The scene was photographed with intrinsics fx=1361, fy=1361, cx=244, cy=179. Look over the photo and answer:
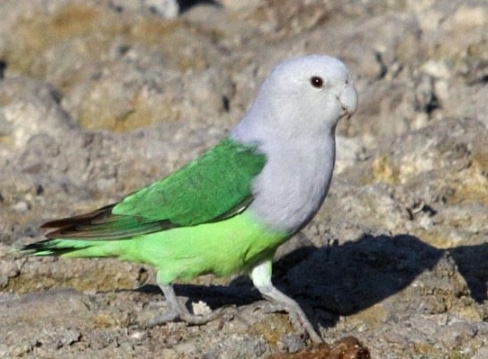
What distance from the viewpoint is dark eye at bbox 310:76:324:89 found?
694cm

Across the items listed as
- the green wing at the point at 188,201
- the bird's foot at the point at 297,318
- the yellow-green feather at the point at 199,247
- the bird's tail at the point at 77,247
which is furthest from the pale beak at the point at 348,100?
the bird's tail at the point at 77,247

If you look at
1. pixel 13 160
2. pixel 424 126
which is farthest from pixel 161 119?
pixel 424 126

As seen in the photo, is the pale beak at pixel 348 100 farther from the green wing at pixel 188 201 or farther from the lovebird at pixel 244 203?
the green wing at pixel 188 201

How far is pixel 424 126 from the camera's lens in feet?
34.8

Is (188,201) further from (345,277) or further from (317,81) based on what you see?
(345,277)

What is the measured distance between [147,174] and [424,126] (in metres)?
2.23

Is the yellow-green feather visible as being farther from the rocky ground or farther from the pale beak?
the pale beak

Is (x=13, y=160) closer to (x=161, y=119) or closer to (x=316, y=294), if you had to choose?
(x=161, y=119)

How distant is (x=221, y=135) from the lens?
10352mm

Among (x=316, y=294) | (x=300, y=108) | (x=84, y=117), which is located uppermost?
(x=300, y=108)

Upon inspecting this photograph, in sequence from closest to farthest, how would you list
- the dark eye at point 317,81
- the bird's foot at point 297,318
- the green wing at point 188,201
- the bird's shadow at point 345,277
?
the bird's foot at point 297,318, the green wing at point 188,201, the dark eye at point 317,81, the bird's shadow at point 345,277

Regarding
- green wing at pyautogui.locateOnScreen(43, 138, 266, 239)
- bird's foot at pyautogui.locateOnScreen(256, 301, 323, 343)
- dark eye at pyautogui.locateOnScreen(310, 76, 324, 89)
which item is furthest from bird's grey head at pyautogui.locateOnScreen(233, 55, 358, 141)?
bird's foot at pyautogui.locateOnScreen(256, 301, 323, 343)

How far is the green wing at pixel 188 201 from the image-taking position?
22.4 feet

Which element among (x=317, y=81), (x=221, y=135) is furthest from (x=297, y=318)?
Result: (x=221, y=135)
